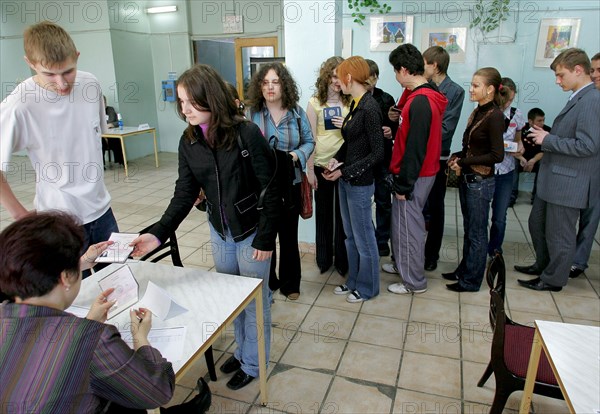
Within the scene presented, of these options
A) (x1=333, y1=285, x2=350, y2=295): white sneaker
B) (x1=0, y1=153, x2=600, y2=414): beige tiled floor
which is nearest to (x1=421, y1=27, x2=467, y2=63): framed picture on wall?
(x1=0, y1=153, x2=600, y2=414): beige tiled floor

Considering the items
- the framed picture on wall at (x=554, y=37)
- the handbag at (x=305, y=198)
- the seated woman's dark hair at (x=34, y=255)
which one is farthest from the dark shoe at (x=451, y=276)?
the framed picture on wall at (x=554, y=37)

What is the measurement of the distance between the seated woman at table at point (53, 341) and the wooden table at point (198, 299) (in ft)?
0.80

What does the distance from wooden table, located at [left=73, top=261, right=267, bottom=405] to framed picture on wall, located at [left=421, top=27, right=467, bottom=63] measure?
485 centimetres

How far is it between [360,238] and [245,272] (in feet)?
3.43

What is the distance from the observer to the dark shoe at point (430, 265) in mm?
3376

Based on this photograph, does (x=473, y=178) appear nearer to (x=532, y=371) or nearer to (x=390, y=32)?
(x=532, y=371)

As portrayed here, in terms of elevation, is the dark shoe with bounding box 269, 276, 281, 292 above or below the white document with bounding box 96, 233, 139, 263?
below

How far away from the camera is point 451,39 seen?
17.8ft

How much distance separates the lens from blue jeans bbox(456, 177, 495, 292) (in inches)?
109

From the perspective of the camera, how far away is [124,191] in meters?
6.00

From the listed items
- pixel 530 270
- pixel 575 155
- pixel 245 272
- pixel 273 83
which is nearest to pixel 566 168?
pixel 575 155

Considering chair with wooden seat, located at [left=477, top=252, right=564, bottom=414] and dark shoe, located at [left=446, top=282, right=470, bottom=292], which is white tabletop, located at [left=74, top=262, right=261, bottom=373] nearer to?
chair with wooden seat, located at [left=477, top=252, right=564, bottom=414]

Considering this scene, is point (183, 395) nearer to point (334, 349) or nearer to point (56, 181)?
point (334, 349)

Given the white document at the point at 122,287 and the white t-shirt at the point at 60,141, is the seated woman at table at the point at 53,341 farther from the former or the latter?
the white t-shirt at the point at 60,141
